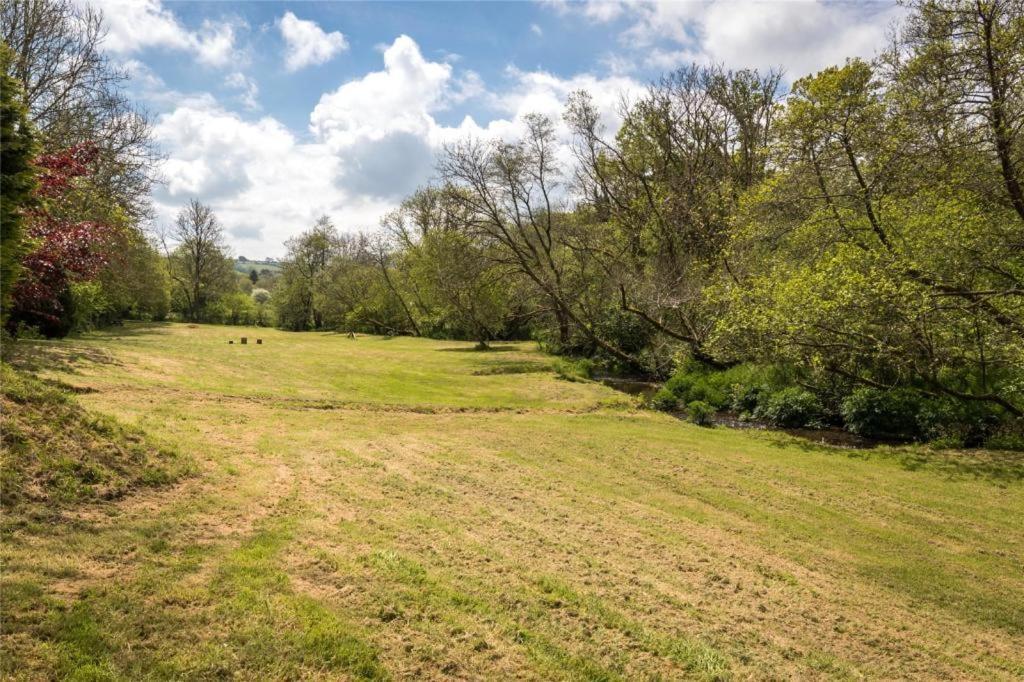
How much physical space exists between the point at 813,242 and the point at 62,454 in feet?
63.5

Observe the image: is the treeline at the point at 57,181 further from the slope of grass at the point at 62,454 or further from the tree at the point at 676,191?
the tree at the point at 676,191

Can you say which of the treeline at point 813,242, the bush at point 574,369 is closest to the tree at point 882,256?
the treeline at point 813,242

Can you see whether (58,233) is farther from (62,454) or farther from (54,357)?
(62,454)

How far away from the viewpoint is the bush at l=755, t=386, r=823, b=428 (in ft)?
59.2

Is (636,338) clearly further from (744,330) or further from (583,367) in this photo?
(744,330)

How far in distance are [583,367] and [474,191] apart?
13.4 metres

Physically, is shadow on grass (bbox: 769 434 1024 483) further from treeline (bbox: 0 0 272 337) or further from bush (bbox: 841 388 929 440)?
treeline (bbox: 0 0 272 337)

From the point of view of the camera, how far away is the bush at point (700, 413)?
19.0 meters

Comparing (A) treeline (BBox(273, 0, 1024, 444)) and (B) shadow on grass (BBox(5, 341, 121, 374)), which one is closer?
(A) treeline (BBox(273, 0, 1024, 444))

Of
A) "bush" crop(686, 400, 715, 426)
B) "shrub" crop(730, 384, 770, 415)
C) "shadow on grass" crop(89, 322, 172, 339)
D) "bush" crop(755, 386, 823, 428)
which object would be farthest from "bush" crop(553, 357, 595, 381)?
"shadow on grass" crop(89, 322, 172, 339)

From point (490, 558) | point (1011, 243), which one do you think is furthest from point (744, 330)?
point (490, 558)

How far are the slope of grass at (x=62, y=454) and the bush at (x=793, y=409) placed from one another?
17815 millimetres

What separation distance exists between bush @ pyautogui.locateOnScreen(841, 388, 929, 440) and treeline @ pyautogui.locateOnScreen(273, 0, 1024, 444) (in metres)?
0.05

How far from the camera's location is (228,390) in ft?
52.7
